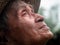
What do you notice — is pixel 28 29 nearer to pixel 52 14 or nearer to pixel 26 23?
pixel 26 23

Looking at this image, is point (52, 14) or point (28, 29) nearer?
point (28, 29)

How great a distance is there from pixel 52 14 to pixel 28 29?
3.50 ft

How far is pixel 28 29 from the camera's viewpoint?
54.1 inches

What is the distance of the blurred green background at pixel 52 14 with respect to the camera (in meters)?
2.17

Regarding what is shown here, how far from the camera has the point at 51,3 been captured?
2.42 metres

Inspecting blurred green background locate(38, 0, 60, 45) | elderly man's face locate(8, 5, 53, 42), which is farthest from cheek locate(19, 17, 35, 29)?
blurred green background locate(38, 0, 60, 45)

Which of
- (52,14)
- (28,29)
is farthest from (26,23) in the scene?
(52,14)

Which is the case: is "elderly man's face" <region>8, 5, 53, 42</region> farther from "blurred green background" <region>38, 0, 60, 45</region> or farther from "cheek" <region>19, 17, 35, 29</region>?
"blurred green background" <region>38, 0, 60, 45</region>

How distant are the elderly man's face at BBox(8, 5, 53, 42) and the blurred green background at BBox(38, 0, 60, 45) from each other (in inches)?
29.7

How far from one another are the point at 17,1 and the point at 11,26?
6.9 inches

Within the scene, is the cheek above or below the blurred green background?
below

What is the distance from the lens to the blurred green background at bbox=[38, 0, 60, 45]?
2166 millimetres

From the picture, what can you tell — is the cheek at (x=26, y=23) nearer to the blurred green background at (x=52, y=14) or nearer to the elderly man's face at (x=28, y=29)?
the elderly man's face at (x=28, y=29)

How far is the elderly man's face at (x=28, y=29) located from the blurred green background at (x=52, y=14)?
0.75m
